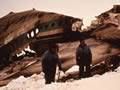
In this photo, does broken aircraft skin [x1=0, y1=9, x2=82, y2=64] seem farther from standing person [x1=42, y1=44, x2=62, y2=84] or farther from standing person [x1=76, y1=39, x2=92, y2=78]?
standing person [x1=42, y1=44, x2=62, y2=84]

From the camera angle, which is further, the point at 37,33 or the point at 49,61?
the point at 37,33

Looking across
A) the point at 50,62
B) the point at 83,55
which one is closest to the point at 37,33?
the point at 83,55

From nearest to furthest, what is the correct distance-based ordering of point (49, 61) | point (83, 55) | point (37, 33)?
1. point (49, 61)
2. point (83, 55)
3. point (37, 33)

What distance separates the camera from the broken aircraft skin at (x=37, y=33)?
1316 cm

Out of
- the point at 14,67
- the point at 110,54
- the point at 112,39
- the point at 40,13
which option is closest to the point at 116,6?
the point at 112,39

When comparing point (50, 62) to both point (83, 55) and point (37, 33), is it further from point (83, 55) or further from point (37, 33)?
point (37, 33)

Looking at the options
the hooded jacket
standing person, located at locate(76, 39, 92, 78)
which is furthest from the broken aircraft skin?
the hooded jacket

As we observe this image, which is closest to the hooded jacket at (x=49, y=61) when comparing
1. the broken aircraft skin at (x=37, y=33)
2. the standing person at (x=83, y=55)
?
the standing person at (x=83, y=55)

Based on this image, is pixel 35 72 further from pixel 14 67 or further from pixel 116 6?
pixel 116 6

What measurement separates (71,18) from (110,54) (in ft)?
14.2

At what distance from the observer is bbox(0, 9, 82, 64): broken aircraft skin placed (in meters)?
13.2

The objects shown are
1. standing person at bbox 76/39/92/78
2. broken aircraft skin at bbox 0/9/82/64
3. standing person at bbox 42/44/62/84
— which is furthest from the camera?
broken aircraft skin at bbox 0/9/82/64

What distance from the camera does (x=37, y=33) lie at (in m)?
13.5

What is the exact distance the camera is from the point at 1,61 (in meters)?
13.6
